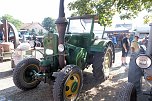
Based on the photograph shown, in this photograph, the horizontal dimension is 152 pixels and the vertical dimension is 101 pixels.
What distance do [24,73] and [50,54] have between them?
91cm

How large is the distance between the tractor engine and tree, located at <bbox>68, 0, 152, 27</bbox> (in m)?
2.56

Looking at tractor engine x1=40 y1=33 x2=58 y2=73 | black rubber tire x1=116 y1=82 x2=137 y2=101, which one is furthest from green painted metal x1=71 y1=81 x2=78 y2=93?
black rubber tire x1=116 y1=82 x2=137 y2=101

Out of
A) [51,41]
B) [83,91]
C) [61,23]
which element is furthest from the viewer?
[83,91]

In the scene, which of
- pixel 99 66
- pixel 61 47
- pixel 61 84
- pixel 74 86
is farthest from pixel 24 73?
pixel 99 66

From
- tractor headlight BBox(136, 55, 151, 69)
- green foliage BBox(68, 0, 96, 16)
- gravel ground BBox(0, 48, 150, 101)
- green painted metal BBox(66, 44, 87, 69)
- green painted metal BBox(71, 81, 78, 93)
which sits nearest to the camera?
tractor headlight BBox(136, 55, 151, 69)

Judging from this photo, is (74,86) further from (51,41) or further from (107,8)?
(107,8)

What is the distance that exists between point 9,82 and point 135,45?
4471 millimetres

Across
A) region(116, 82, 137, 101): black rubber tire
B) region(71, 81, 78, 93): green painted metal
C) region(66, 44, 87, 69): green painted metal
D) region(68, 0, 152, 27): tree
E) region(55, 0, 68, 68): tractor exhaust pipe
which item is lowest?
region(71, 81, 78, 93): green painted metal

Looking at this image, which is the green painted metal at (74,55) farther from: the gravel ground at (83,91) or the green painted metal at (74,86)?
the green painted metal at (74,86)

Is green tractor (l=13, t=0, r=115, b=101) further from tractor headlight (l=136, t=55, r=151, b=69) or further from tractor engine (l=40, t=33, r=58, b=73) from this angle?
tractor headlight (l=136, t=55, r=151, b=69)

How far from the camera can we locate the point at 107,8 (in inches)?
294

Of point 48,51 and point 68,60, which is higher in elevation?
point 48,51

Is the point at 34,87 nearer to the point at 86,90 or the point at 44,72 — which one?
the point at 44,72

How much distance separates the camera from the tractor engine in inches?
208
